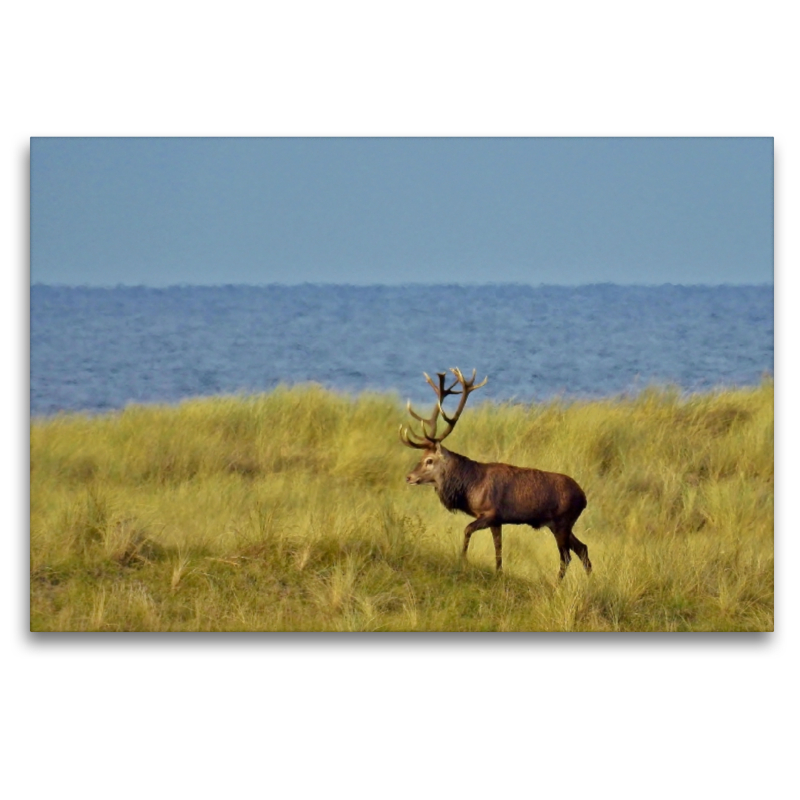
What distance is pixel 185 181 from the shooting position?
1070 centimetres

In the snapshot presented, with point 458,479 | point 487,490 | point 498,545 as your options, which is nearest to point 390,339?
point 458,479

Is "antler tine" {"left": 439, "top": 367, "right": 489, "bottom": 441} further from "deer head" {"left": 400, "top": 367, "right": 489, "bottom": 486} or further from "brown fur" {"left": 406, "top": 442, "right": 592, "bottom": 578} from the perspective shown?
"brown fur" {"left": 406, "top": 442, "right": 592, "bottom": 578}

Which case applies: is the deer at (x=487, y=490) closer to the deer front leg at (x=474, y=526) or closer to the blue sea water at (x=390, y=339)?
the deer front leg at (x=474, y=526)

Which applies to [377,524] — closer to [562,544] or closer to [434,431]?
[434,431]

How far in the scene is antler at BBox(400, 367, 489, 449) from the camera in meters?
10.6

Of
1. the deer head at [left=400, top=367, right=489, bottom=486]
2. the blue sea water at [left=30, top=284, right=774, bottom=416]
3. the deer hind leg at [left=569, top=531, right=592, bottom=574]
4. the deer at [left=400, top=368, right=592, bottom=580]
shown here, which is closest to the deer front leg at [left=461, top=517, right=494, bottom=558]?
the deer at [left=400, top=368, right=592, bottom=580]

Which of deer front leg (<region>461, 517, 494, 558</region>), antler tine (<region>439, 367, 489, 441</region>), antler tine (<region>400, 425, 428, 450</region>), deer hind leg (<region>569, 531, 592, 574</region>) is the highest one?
antler tine (<region>439, 367, 489, 441</region>)

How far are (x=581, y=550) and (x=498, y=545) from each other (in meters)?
0.44

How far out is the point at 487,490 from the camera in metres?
10.7

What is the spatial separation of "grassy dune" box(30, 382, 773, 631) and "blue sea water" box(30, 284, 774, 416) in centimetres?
12

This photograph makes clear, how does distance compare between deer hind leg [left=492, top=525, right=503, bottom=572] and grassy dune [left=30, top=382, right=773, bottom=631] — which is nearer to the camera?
grassy dune [left=30, top=382, right=773, bottom=631]
